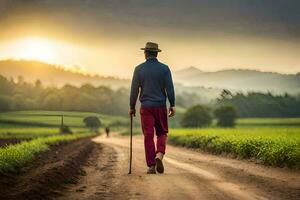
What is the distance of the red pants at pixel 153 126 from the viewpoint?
1287cm

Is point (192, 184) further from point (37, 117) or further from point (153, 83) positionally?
point (37, 117)

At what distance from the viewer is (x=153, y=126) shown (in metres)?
13.0

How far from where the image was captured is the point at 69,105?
67.1 meters

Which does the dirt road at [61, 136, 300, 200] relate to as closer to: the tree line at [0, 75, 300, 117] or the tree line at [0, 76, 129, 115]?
the tree line at [0, 75, 300, 117]

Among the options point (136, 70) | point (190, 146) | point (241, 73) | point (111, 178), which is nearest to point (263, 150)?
point (136, 70)

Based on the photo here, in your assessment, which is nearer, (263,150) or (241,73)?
(263,150)

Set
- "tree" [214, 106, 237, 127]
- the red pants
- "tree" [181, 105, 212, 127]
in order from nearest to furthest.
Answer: the red pants, "tree" [214, 106, 237, 127], "tree" [181, 105, 212, 127]

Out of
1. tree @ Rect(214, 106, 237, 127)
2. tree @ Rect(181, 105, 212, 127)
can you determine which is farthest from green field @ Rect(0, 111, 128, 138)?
tree @ Rect(181, 105, 212, 127)

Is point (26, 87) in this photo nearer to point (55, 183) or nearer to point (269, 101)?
point (269, 101)

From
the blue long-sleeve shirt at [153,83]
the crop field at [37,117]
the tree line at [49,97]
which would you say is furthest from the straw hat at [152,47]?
the tree line at [49,97]

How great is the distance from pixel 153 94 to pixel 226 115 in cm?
6831

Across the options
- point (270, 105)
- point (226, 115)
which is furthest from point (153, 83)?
point (226, 115)

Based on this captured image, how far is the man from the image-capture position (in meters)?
12.9

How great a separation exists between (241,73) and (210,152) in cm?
11292
